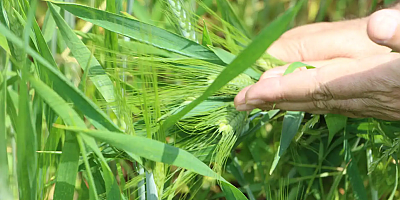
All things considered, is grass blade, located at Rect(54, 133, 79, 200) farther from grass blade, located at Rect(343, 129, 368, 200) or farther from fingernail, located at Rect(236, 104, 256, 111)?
grass blade, located at Rect(343, 129, 368, 200)

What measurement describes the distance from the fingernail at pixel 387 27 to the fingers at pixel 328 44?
0.43 meters

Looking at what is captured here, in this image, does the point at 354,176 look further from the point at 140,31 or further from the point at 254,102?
the point at 140,31

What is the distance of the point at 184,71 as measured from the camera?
585 millimetres

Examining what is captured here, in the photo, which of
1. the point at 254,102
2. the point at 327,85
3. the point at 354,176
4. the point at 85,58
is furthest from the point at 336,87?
the point at 85,58

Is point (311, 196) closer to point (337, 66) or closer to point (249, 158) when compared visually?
point (249, 158)

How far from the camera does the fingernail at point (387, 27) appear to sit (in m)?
0.48

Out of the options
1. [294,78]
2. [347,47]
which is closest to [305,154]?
[347,47]

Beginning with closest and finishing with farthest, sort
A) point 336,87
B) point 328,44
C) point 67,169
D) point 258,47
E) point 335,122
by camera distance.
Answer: point 258,47, point 67,169, point 336,87, point 335,122, point 328,44

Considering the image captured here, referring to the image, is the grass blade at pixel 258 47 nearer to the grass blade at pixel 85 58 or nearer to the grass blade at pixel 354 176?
the grass blade at pixel 85 58

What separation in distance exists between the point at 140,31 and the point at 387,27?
30 cm

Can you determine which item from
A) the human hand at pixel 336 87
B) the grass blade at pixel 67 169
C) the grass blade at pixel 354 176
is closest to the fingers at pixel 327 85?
the human hand at pixel 336 87

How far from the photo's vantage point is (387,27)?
49 cm

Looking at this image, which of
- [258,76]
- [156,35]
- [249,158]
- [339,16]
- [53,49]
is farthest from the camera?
[339,16]

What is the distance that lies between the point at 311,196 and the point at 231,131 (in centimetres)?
41
